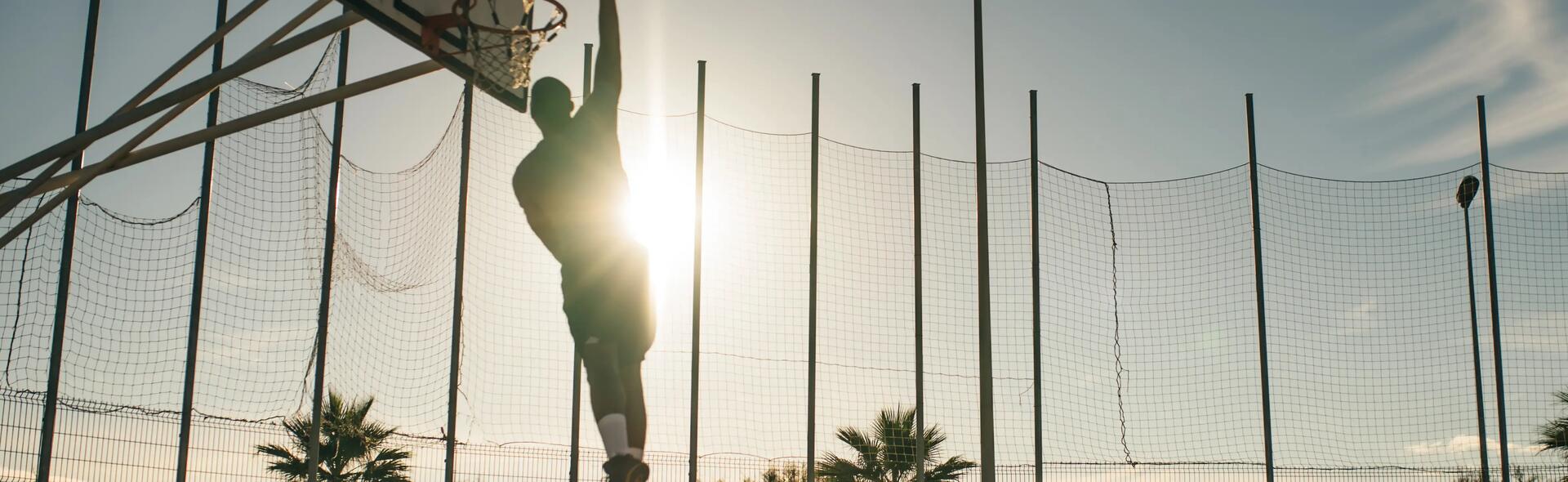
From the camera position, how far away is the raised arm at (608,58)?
1.84 meters

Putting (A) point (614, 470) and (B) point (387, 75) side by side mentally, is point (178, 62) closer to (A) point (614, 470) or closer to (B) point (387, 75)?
(B) point (387, 75)

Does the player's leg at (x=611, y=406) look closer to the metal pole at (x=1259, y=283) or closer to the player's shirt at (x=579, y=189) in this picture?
the player's shirt at (x=579, y=189)

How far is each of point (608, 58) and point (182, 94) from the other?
3717 mm

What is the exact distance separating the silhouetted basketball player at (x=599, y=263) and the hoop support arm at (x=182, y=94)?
133 inches

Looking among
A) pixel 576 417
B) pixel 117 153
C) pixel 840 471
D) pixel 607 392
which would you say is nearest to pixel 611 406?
pixel 607 392

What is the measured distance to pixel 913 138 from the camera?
10.6 metres

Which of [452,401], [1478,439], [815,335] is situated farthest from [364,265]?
[1478,439]

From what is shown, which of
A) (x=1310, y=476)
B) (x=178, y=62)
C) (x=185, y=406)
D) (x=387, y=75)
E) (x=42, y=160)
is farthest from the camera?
(x=1310, y=476)

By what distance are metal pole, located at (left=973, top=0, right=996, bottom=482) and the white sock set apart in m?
6.23

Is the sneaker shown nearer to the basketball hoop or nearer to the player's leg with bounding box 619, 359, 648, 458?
the player's leg with bounding box 619, 359, 648, 458

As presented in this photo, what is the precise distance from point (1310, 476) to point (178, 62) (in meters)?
8.75

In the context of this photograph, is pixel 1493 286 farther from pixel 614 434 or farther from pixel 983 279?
pixel 614 434

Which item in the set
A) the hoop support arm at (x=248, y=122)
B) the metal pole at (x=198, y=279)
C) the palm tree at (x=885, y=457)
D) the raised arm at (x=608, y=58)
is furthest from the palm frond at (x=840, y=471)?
the raised arm at (x=608, y=58)

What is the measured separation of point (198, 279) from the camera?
9203 mm
